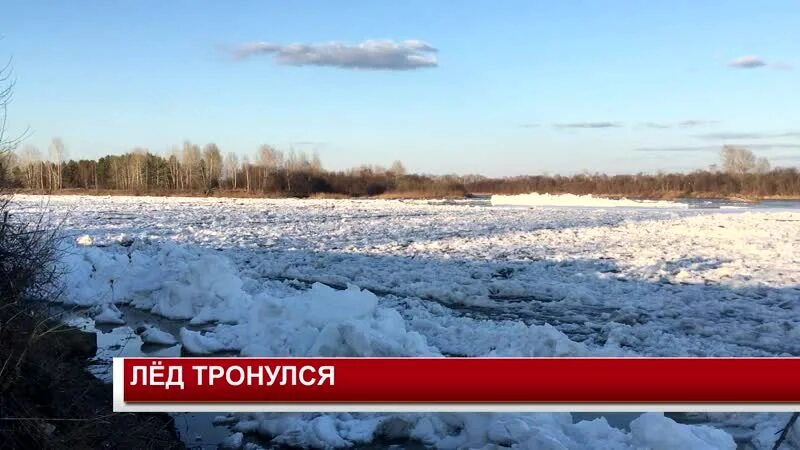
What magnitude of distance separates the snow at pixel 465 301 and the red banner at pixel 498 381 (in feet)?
5.26

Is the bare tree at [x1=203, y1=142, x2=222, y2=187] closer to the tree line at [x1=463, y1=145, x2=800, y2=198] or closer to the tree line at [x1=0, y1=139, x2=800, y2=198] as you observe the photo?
the tree line at [x1=0, y1=139, x2=800, y2=198]

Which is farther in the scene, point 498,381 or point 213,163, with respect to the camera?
point 213,163

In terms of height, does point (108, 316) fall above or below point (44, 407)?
below

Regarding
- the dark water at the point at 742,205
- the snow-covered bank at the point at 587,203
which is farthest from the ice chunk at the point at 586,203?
the dark water at the point at 742,205

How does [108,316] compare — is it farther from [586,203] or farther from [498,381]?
[586,203]

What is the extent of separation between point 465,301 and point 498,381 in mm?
8018

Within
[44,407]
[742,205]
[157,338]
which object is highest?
[742,205]

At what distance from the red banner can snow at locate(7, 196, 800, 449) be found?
63.1 inches

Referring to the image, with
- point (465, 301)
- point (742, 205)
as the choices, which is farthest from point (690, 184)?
point (465, 301)

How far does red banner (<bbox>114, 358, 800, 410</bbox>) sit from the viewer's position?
11.4 ft

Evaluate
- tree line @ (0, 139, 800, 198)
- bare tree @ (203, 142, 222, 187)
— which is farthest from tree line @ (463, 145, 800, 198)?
bare tree @ (203, 142, 222, 187)

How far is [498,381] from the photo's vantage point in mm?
3508

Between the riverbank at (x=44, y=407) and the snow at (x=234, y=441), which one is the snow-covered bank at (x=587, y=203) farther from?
the riverbank at (x=44, y=407)

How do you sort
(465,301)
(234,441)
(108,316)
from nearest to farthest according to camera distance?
1. (234,441)
2. (108,316)
3. (465,301)
